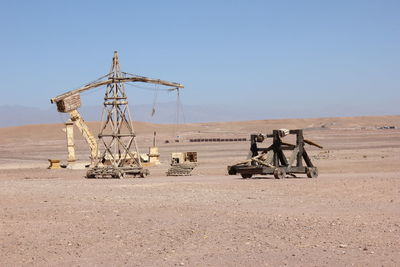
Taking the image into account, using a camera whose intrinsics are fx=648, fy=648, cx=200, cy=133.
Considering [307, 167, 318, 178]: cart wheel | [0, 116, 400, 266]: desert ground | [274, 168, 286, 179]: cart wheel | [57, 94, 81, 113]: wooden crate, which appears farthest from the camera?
[57, 94, 81, 113]: wooden crate

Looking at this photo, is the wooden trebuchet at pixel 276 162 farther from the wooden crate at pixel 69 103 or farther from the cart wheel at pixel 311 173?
the wooden crate at pixel 69 103

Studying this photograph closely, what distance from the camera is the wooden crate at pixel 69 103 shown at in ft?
107

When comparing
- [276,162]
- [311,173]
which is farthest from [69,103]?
[311,173]

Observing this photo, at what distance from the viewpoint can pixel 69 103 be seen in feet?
109

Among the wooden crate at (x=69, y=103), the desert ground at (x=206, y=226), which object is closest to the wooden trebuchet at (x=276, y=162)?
the desert ground at (x=206, y=226)

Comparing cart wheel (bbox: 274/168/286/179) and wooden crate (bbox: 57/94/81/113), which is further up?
wooden crate (bbox: 57/94/81/113)

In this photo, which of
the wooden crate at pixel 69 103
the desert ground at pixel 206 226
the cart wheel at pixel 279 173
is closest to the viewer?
the desert ground at pixel 206 226

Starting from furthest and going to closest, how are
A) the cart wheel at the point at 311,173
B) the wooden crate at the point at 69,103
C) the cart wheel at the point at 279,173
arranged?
the wooden crate at the point at 69,103, the cart wheel at the point at 311,173, the cart wheel at the point at 279,173

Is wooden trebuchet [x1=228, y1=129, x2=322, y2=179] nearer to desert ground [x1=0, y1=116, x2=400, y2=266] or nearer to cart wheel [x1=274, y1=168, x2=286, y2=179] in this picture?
cart wheel [x1=274, y1=168, x2=286, y2=179]

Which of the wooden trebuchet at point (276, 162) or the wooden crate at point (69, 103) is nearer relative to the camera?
the wooden trebuchet at point (276, 162)

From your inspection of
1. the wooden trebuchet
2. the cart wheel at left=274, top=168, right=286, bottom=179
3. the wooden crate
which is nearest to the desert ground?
the cart wheel at left=274, top=168, right=286, bottom=179

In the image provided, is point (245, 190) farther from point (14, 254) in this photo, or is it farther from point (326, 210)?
point (14, 254)

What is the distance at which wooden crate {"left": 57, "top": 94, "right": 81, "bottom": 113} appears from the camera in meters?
32.7

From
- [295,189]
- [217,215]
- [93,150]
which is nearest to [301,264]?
[217,215]
